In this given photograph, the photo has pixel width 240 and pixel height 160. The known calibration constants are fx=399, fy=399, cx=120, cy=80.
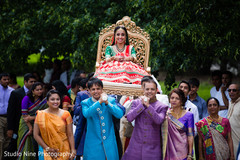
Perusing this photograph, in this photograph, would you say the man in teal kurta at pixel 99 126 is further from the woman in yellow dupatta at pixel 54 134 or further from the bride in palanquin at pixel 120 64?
A: the bride in palanquin at pixel 120 64

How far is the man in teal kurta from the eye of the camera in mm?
5836

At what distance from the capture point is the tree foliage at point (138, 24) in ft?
28.3

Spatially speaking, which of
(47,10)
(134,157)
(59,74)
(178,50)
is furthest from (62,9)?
(134,157)

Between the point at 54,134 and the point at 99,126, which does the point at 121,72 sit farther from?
the point at 54,134

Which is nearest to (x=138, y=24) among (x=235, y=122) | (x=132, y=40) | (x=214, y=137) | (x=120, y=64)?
(x=132, y=40)

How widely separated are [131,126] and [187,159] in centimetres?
136

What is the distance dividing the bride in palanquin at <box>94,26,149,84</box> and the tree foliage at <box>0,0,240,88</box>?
3.19ft

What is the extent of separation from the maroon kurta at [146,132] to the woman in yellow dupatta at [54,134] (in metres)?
0.92

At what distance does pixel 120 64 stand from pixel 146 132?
2145mm

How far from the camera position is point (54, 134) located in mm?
6027

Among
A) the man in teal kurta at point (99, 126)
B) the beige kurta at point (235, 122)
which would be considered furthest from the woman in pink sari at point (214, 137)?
the man in teal kurta at point (99, 126)

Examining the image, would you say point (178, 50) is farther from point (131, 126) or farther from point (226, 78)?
point (131, 126)

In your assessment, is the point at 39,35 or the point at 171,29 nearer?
the point at 171,29

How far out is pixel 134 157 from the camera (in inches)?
224
